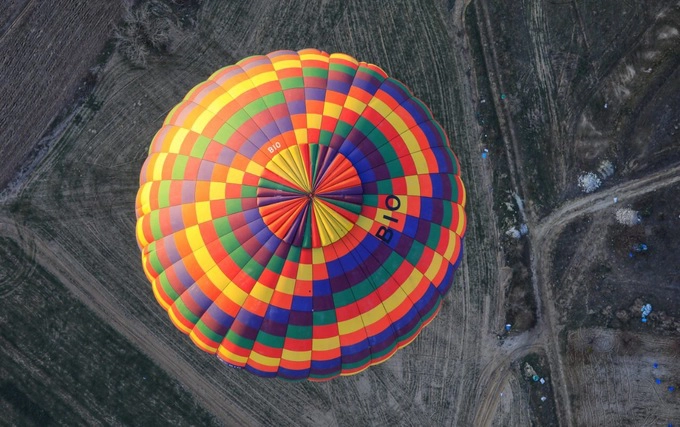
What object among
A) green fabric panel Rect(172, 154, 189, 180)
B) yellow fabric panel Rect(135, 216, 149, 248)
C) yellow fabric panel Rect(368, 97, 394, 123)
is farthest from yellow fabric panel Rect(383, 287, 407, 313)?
yellow fabric panel Rect(135, 216, 149, 248)

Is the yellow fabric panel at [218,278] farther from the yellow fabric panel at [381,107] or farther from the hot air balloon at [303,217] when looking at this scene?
the yellow fabric panel at [381,107]

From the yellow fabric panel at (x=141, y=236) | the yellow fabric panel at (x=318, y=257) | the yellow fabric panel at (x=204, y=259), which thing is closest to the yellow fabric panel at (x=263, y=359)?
the yellow fabric panel at (x=204, y=259)

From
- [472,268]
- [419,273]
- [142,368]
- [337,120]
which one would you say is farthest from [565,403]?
[142,368]

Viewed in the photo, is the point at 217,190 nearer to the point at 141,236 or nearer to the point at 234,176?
the point at 234,176

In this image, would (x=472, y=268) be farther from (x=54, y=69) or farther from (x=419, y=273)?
(x=54, y=69)

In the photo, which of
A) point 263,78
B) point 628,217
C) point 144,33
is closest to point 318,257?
point 263,78

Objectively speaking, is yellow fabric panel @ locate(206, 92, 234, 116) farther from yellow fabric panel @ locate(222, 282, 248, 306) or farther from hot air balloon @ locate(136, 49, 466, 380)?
yellow fabric panel @ locate(222, 282, 248, 306)
